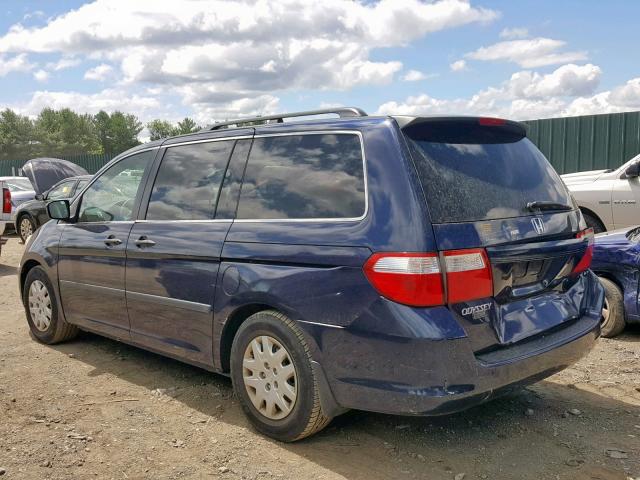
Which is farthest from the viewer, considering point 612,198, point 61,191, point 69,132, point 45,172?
point 69,132

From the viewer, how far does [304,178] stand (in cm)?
341

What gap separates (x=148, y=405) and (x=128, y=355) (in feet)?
4.04

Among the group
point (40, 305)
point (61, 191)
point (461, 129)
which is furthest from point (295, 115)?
point (61, 191)

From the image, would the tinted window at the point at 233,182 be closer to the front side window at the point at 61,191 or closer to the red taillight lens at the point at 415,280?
the red taillight lens at the point at 415,280

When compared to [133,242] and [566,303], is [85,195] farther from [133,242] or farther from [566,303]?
[566,303]

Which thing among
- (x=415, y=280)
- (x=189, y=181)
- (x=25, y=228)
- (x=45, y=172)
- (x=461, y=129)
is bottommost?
(x=25, y=228)

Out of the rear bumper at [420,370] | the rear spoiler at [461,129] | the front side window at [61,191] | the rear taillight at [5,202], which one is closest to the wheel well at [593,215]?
the rear spoiler at [461,129]

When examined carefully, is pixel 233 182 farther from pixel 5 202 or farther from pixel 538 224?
pixel 5 202

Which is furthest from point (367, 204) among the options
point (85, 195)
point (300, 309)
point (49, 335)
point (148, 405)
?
point (49, 335)

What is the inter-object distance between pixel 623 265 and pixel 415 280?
3.27 m

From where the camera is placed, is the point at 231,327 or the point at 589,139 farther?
the point at 589,139

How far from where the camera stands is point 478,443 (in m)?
3.43

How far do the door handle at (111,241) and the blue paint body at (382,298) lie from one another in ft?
1.71

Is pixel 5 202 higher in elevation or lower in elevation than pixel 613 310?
higher
